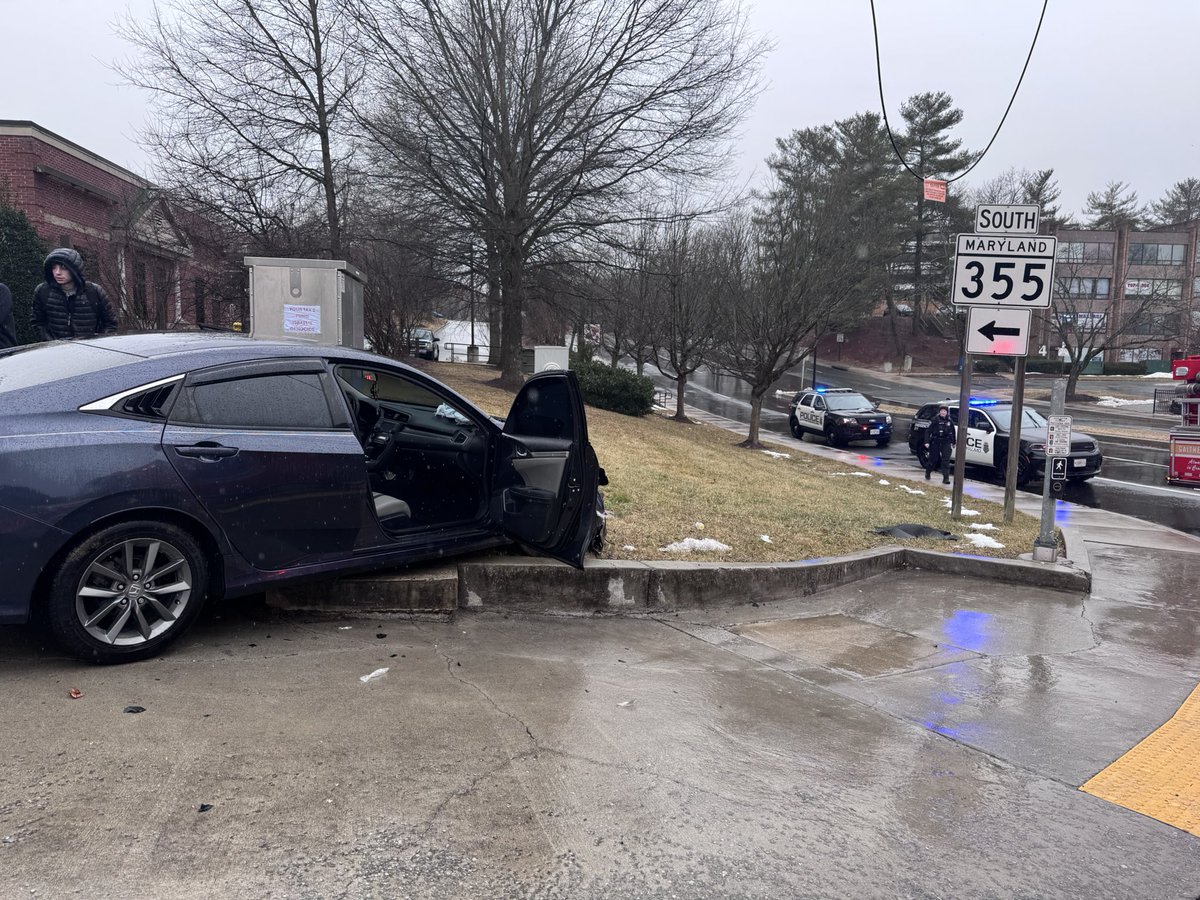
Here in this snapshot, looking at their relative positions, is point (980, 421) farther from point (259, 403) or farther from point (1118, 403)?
point (1118, 403)

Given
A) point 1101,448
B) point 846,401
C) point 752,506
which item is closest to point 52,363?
point 752,506

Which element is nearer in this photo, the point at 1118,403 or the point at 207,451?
the point at 207,451

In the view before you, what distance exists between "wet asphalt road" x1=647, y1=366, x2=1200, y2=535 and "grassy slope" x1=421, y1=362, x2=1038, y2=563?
2949 mm

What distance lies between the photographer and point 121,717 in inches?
147

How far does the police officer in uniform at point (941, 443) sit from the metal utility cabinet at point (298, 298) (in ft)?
39.3

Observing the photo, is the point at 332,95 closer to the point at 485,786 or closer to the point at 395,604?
the point at 395,604

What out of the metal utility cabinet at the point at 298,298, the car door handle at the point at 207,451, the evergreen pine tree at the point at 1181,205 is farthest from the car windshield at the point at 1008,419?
the evergreen pine tree at the point at 1181,205

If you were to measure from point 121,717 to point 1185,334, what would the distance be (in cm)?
5892

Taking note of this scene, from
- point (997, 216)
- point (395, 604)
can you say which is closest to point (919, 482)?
point (997, 216)

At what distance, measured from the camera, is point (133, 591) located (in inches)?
165

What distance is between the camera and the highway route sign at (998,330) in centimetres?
985

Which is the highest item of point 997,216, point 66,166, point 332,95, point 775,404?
point 332,95

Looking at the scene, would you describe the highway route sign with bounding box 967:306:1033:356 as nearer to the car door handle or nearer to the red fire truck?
the red fire truck

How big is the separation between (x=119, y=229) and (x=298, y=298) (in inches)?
566
